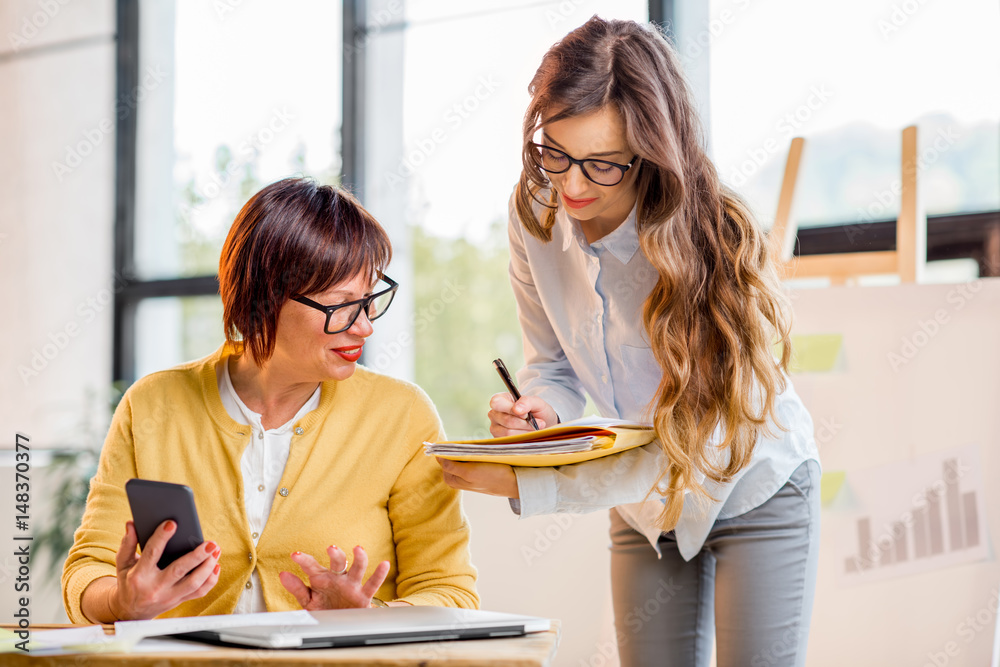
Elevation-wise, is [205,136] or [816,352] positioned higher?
[205,136]

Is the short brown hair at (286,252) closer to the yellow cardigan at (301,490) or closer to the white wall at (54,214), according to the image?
the yellow cardigan at (301,490)

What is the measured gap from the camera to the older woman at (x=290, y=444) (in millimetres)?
1351

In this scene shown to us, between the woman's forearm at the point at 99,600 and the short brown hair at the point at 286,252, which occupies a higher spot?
the short brown hair at the point at 286,252

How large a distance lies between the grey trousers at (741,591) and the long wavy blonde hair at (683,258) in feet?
0.48

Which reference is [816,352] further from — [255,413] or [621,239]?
[255,413]

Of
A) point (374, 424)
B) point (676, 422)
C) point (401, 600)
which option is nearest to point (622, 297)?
point (676, 422)

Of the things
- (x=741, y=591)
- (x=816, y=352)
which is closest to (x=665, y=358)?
(x=741, y=591)

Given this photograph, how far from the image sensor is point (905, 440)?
6.02 ft

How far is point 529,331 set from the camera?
1.60 meters

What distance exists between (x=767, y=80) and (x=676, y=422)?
5.32 feet

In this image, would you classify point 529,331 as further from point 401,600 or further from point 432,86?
point 432,86

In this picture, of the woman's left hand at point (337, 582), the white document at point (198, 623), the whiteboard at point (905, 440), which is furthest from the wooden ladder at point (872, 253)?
the white document at point (198, 623)

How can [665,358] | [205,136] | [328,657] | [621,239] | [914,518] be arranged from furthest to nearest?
1. [205,136]
2. [914,518]
3. [621,239]
4. [665,358]
5. [328,657]

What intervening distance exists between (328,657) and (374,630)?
64 mm
